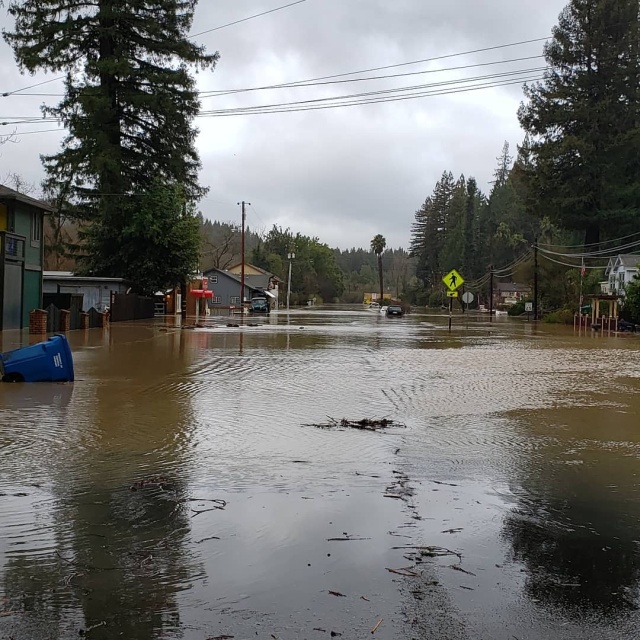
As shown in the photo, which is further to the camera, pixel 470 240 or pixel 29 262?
pixel 470 240

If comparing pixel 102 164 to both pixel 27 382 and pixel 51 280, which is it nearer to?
pixel 51 280

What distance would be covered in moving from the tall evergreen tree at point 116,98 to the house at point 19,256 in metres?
11.9

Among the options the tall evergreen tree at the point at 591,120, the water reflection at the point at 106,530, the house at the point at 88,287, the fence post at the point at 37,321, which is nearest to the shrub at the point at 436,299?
the tall evergreen tree at the point at 591,120

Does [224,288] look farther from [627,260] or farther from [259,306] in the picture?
[627,260]

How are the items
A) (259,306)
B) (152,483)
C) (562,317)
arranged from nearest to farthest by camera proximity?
(152,483), (562,317), (259,306)

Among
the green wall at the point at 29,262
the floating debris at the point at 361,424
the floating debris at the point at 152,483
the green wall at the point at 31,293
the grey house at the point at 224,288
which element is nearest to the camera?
the floating debris at the point at 152,483

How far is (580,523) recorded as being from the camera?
5.98 metres

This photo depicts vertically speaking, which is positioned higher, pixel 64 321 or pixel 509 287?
pixel 509 287

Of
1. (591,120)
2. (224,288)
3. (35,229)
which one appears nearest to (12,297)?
(35,229)

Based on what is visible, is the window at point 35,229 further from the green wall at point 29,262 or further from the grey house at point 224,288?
the grey house at point 224,288

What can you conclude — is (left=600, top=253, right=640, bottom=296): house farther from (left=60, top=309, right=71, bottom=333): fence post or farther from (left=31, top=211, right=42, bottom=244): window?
(left=31, top=211, right=42, bottom=244): window

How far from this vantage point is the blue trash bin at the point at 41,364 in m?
14.1

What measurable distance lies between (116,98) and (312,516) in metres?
42.6

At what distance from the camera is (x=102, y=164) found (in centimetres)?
4228
